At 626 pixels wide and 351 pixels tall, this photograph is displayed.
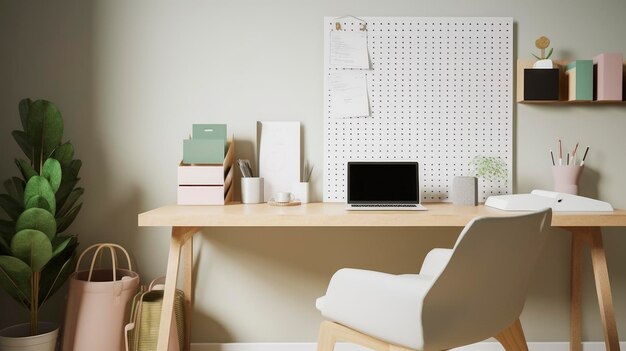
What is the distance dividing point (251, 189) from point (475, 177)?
0.97 metres

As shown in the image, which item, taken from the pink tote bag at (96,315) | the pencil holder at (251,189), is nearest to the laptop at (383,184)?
the pencil holder at (251,189)

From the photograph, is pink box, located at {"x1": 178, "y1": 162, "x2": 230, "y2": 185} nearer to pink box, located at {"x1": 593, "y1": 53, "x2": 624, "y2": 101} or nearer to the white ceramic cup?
the white ceramic cup

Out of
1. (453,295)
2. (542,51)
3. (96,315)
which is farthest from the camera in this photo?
(542,51)

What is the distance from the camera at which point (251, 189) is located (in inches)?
75.0

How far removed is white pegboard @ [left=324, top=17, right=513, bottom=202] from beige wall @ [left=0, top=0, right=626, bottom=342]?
0.23 feet

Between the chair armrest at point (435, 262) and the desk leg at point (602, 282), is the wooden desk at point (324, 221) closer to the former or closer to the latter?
the desk leg at point (602, 282)

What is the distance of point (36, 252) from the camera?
5.24ft

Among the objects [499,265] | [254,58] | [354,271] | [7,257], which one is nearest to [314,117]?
[254,58]

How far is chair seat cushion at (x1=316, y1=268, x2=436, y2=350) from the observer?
44.1 inches

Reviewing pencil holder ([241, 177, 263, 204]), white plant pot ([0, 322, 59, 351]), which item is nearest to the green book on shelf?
pencil holder ([241, 177, 263, 204])

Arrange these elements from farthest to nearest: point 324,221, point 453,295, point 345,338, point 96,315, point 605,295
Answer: point 96,315
point 605,295
point 324,221
point 345,338
point 453,295

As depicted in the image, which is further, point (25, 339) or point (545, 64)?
point (545, 64)

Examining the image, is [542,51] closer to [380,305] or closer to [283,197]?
[283,197]

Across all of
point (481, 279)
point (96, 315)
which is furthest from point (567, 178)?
point (96, 315)
